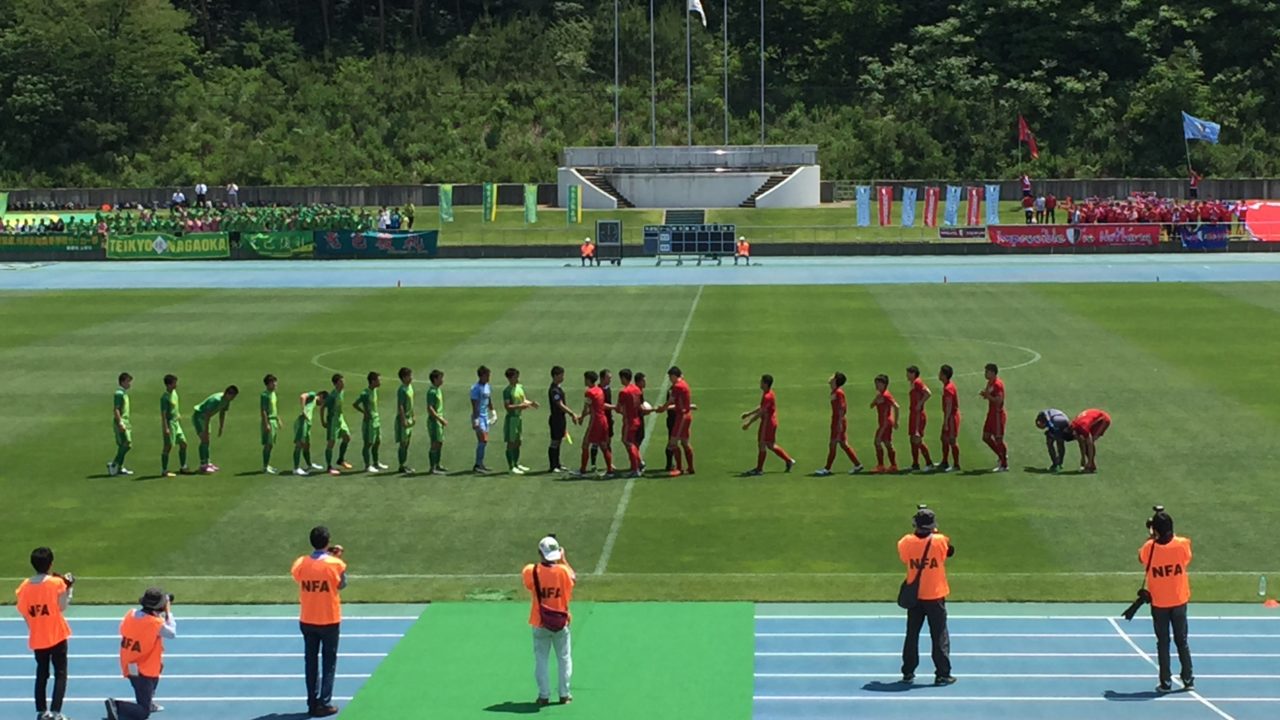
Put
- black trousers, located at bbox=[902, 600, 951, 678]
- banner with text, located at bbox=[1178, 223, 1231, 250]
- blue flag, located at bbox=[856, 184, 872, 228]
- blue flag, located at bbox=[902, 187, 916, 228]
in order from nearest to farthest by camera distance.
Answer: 1. black trousers, located at bbox=[902, 600, 951, 678]
2. banner with text, located at bbox=[1178, 223, 1231, 250]
3. blue flag, located at bbox=[902, 187, 916, 228]
4. blue flag, located at bbox=[856, 184, 872, 228]

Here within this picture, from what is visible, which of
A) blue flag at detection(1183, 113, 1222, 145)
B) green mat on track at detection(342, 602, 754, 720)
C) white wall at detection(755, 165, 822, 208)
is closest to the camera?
green mat on track at detection(342, 602, 754, 720)

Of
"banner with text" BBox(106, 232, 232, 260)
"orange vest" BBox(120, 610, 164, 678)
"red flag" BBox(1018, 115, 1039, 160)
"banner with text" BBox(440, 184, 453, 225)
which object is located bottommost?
"orange vest" BBox(120, 610, 164, 678)

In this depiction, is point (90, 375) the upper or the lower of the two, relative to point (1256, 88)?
lower

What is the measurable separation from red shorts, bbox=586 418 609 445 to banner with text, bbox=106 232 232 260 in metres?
47.1

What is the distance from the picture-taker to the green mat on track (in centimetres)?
1605

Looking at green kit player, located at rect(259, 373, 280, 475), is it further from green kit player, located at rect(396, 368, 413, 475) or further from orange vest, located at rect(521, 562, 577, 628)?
orange vest, located at rect(521, 562, 577, 628)

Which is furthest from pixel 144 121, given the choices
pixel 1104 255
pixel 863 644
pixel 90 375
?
pixel 863 644

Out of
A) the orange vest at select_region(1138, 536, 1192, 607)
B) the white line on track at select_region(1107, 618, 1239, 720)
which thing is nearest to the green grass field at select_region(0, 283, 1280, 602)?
the white line on track at select_region(1107, 618, 1239, 720)

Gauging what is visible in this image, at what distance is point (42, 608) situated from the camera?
15.5 meters

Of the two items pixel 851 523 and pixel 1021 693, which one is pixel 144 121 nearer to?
pixel 851 523

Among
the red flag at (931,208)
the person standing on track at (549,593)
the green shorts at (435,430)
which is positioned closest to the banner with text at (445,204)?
the red flag at (931,208)

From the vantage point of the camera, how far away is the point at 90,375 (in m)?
37.8

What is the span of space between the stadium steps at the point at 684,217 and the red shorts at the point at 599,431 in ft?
182

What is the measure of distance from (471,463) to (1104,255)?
44726 millimetres
